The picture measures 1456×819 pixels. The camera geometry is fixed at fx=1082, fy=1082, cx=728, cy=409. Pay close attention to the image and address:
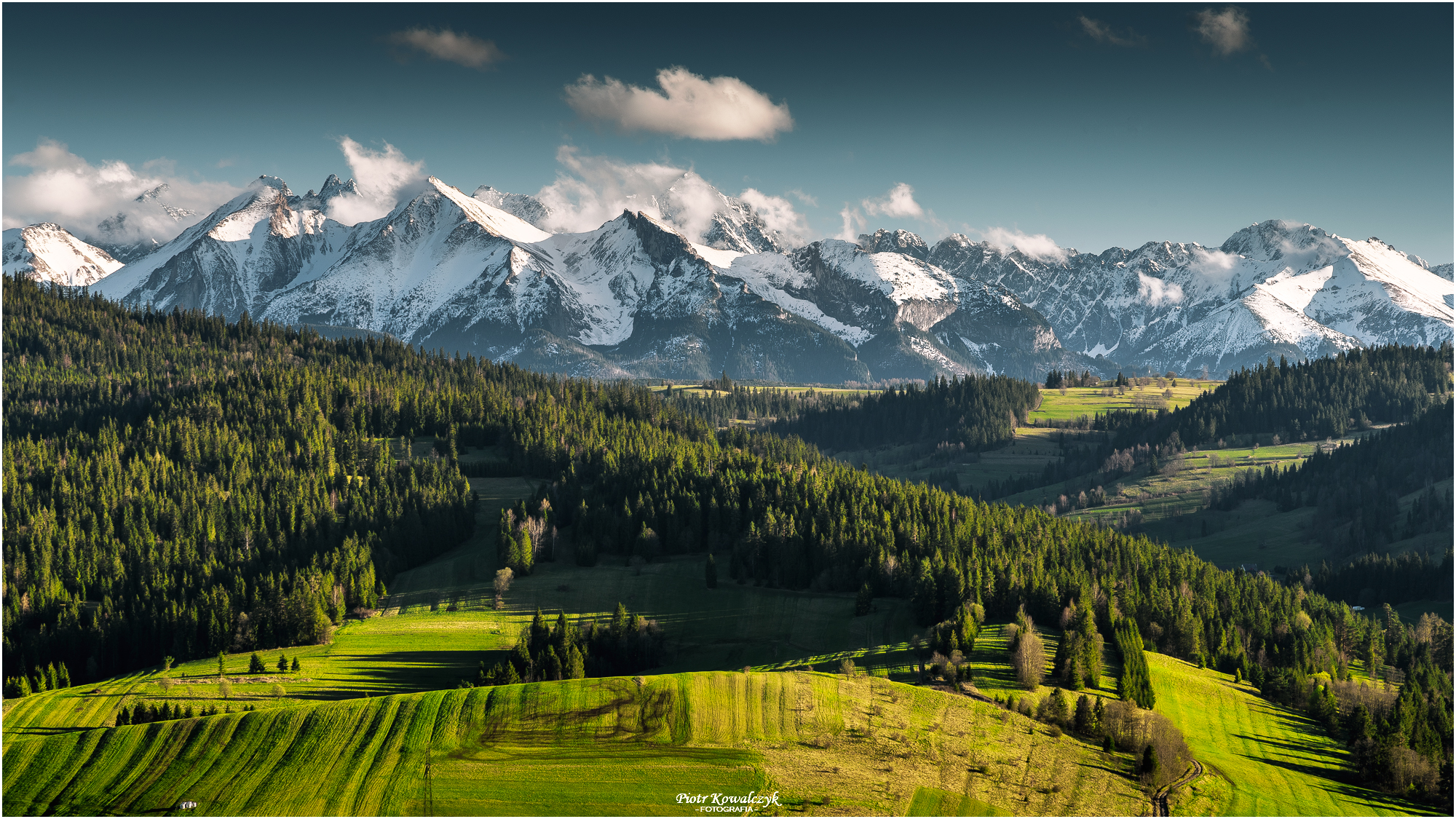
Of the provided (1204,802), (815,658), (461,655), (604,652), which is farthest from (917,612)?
(461,655)

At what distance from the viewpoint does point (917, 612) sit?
167250mm

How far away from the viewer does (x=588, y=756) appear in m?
116

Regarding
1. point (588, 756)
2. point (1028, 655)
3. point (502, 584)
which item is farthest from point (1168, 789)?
point (502, 584)

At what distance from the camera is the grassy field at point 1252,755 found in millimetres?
113188

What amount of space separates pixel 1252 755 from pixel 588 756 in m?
76.7

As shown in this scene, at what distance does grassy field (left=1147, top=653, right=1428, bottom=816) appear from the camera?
4456 inches

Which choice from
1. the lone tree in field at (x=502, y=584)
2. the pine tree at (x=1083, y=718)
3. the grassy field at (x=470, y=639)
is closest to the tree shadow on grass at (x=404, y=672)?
the grassy field at (x=470, y=639)

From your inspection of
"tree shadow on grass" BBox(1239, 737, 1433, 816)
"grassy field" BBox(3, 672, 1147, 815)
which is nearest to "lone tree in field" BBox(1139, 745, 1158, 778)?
"grassy field" BBox(3, 672, 1147, 815)

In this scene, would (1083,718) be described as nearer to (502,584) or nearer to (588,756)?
(588,756)

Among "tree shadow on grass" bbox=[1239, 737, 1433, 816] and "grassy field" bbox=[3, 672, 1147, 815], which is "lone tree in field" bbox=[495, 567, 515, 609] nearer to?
"grassy field" bbox=[3, 672, 1147, 815]

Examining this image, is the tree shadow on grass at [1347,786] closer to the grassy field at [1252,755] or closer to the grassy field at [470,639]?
the grassy field at [1252,755]

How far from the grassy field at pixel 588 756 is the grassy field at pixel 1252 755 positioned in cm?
1285

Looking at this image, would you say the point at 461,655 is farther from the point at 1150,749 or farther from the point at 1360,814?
the point at 1360,814

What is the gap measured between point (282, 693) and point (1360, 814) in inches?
5192
